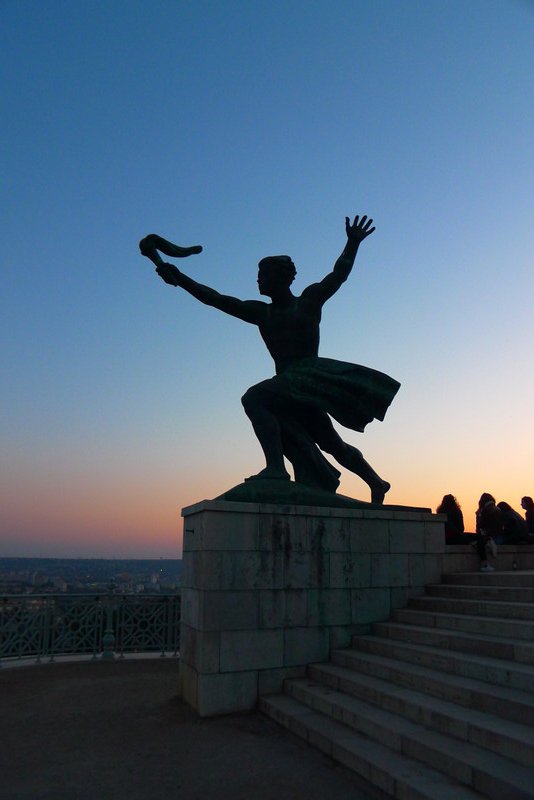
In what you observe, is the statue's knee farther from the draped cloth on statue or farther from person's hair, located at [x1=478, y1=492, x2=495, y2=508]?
person's hair, located at [x1=478, y1=492, x2=495, y2=508]

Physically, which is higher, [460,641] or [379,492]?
[379,492]

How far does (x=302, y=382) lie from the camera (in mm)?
9070

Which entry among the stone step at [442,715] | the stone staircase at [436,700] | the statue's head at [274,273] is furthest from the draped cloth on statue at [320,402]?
the stone step at [442,715]

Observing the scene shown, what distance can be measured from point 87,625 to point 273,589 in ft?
17.8

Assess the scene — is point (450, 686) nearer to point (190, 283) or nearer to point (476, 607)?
point (476, 607)

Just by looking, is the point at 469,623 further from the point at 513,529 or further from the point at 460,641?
the point at 513,529

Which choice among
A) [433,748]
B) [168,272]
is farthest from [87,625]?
[433,748]

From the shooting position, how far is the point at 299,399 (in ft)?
29.6

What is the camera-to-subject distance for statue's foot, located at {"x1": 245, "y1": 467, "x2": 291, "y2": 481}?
8609 millimetres

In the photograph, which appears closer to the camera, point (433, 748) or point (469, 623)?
point (433, 748)

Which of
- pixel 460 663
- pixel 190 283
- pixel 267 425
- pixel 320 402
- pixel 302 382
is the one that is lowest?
pixel 460 663

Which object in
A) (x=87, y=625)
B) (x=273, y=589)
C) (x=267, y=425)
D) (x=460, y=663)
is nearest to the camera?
(x=460, y=663)

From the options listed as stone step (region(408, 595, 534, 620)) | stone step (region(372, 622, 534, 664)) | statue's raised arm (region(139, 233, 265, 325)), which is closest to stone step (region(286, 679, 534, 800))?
stone step (region(372, 622, 534, 664))

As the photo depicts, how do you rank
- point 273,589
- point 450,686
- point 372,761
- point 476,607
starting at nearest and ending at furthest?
point 372,761 < point 450,686 < point 476,607 < point 273,589
